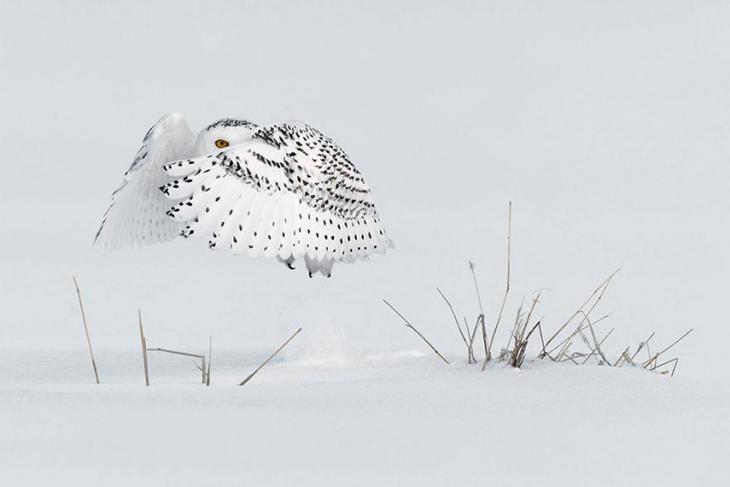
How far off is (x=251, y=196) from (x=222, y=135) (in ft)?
1.86

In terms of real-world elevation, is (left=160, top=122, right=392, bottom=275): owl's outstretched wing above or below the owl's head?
below

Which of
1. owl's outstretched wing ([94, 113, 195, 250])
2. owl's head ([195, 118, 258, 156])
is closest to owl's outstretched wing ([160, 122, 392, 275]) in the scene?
owl's head ([195, 118, 258, 156])

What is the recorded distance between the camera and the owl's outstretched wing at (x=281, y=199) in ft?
16.1

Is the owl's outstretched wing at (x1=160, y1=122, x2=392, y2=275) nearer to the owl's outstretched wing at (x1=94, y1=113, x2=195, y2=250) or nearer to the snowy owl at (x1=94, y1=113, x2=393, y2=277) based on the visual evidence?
the snowy owl at (x1=94, y1=113, x2=393, y2=277)

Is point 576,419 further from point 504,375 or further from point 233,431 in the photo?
point 233,431

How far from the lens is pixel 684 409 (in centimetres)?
394

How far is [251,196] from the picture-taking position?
199 inches

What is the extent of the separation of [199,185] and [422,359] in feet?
4.10

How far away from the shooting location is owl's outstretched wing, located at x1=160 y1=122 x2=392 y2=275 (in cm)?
492

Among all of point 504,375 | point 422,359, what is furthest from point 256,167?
point 504,375

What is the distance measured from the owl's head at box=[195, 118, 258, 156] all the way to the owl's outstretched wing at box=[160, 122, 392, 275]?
144 mm

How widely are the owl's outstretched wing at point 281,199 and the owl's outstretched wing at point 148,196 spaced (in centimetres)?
40

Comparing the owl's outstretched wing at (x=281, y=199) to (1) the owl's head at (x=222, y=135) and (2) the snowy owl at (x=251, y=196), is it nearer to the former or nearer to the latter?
(2) the snowy owl at (x=251, y=196)

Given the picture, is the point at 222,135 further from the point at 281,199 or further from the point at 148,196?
the point at 148,196
